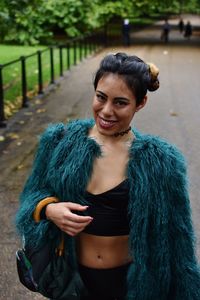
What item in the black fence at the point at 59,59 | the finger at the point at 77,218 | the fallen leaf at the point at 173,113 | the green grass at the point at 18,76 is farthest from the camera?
the green grass at the point at 18,76

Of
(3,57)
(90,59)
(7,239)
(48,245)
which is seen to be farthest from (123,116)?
(90,59)

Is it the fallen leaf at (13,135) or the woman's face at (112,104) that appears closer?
Answer: the woman's face at (112,104)

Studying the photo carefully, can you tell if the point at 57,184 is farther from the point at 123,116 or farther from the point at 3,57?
the point at 3,57

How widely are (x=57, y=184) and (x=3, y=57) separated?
708 inches

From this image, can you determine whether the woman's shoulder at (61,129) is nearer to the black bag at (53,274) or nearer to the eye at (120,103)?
the eye at (120,103)

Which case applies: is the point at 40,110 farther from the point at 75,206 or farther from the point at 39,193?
the point at 75,206

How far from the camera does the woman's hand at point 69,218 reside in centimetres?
192

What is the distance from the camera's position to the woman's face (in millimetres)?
2006

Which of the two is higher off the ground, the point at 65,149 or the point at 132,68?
the point at 132,68

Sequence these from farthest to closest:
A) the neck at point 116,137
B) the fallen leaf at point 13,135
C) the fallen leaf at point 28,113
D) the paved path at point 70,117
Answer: the fallen leaf at point 28,113 < the fallen leaf at point 13,135 < the paved path at point 70,117 < the neck at point 116,137

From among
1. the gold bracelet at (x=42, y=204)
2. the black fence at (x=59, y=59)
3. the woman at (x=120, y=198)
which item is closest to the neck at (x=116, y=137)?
the woman at (x=120, y=198)

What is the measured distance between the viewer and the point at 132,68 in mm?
2006

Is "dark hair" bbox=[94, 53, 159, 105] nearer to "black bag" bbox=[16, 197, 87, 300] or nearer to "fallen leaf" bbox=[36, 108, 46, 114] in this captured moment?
"black bag" bbox=[16, 197, 87, 300]

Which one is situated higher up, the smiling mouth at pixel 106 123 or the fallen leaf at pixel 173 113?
the smiling mouth at pixel 106 123
